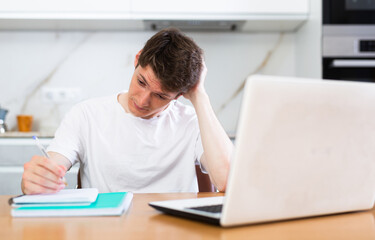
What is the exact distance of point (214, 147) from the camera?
1365 millimetres

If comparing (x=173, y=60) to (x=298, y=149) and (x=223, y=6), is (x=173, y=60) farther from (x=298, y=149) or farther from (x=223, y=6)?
(x=223, y=6)

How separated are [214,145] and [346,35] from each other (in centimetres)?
139

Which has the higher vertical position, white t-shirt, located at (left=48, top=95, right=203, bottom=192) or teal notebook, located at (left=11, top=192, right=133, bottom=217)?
teal notebook, located at (left=11, top=192, right=133, bottom=217)

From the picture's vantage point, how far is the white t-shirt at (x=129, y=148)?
4.90ft

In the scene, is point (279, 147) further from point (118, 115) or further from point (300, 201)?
point (118, 115)

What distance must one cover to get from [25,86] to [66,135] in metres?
1.60

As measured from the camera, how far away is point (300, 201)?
77 centimetres

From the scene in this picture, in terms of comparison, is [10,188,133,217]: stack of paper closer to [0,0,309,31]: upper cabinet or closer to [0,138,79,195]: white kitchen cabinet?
[0,138,79,195]: white kitchen cabinet

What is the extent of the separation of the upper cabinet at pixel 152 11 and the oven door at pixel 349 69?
0.36 m

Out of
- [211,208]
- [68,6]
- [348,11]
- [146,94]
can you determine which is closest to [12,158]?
[68,6]

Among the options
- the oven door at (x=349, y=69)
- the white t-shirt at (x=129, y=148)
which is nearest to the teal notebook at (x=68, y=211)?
the white t-shirt at (x=129, y=148)

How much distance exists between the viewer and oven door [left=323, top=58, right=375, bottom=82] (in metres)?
2.39

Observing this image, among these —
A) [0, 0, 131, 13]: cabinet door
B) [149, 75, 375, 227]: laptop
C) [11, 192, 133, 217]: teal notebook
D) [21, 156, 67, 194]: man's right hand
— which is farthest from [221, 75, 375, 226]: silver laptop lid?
[0, 0, 131, 13]: cabinet door

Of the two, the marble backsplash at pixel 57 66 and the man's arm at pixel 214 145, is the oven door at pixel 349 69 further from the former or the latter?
the man's arm at pixel 214 145
